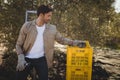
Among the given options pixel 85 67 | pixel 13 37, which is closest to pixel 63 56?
pixel 13 37

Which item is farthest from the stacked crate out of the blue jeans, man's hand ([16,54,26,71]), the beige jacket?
man's hand ([16,54,26,71])

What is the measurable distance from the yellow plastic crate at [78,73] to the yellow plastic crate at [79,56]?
6cm

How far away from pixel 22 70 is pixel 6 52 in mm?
3939

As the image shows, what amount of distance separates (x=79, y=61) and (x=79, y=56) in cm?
8

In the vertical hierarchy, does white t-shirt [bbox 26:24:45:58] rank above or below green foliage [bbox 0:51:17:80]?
above

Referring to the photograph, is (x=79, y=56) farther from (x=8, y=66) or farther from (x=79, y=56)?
(x=8, y=66)

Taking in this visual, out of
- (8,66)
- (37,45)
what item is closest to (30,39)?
(37,45)

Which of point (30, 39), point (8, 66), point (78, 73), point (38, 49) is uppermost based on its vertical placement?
point (30, 39)

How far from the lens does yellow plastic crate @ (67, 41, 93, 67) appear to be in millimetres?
5840

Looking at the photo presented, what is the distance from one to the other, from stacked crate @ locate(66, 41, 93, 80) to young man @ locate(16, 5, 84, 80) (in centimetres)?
62

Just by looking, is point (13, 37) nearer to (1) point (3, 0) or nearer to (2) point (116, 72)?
(1) point (3, 0)

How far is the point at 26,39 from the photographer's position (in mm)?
5273

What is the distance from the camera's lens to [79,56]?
19.2 feet

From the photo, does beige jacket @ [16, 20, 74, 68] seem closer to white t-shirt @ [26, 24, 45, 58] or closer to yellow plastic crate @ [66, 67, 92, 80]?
white t-shirt @ [26, 24, 45, 58]
